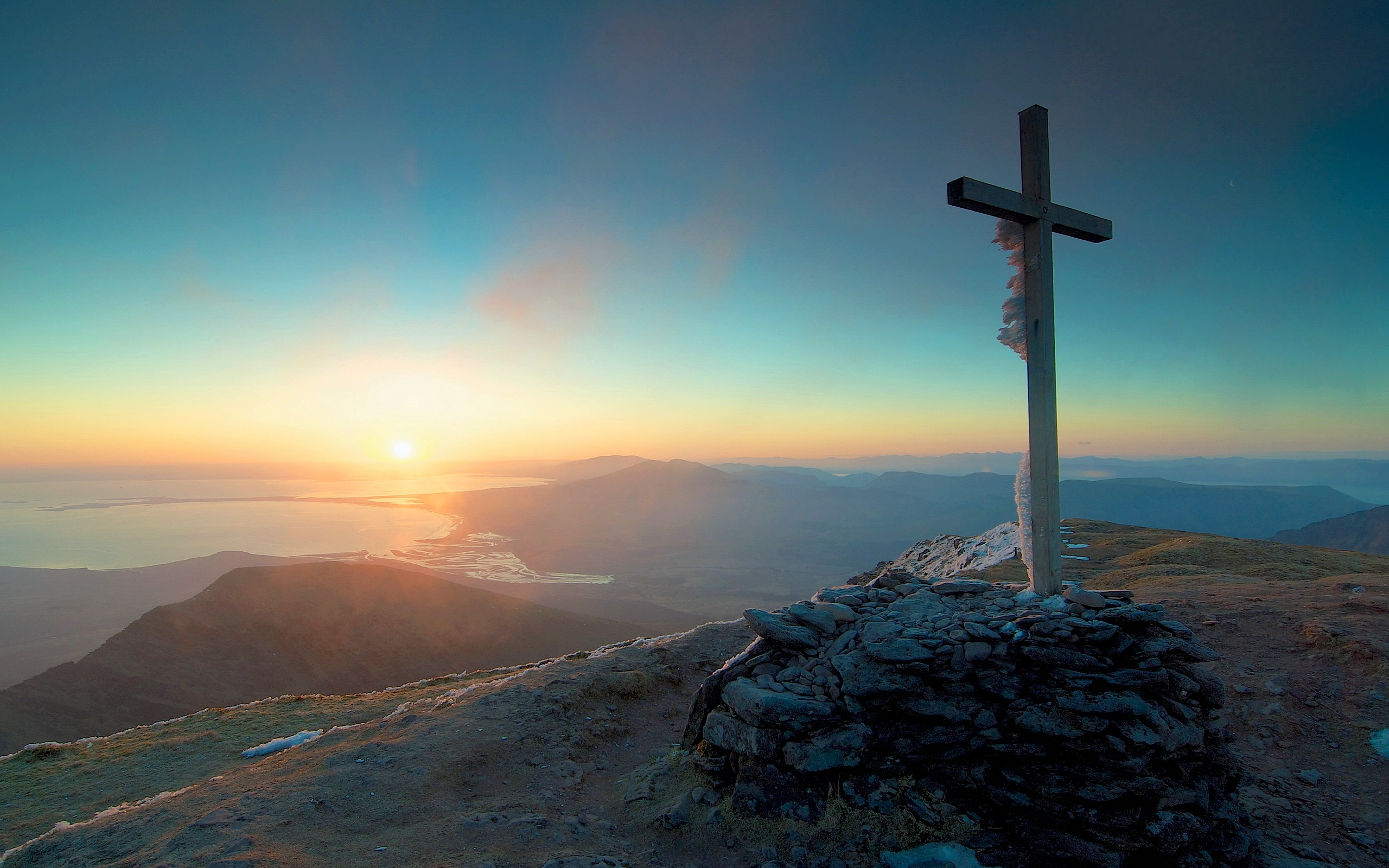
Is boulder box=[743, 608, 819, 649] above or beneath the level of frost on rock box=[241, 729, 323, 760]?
above

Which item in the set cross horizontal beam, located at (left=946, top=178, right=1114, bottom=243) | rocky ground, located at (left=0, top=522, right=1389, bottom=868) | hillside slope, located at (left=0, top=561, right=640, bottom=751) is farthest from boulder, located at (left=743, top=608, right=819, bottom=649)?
hillside slope, located at (left=0, top=561, right=640, bottom=751)

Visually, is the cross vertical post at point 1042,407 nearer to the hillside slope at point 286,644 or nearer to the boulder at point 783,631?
the boulder at point 783,631

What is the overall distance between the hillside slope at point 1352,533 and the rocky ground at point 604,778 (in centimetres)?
10844

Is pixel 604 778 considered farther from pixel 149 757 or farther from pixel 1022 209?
pixel 149 757

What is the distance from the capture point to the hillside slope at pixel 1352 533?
85375mm

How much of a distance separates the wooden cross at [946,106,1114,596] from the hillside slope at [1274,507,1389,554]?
376 feet

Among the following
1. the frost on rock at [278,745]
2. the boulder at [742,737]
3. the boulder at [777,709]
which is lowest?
the frost on rock at [278,745]

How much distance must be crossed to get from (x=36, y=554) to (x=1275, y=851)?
506ft

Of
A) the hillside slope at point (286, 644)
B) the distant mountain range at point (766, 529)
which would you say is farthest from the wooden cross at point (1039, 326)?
the distant mountain range at point (766, 529)

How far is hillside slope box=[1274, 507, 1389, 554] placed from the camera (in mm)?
85375

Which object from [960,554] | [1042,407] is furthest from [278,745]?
[960,554]

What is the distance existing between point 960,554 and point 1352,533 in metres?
117

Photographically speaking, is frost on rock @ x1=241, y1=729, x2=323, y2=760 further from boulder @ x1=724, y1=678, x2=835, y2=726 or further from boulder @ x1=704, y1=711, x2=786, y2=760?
boulder @ x1=724, y1=678, x2=835, y2=726

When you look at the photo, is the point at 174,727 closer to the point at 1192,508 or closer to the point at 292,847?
the point at 292,847
